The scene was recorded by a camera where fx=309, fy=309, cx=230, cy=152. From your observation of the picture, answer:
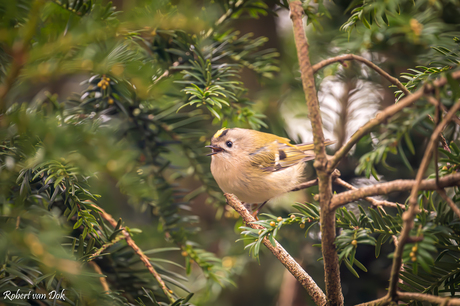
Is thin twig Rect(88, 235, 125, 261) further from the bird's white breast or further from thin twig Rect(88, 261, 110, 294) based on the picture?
the bird's white breast

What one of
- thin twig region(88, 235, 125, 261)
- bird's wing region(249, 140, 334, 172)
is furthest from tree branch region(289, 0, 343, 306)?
bird's wing region(249, 140, 334, 172)

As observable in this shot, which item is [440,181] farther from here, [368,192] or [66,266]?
[66,266]

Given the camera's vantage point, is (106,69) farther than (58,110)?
No

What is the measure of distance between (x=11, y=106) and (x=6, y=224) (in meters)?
0.24

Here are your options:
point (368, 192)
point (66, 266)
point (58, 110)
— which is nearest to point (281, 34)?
point (58, 110)

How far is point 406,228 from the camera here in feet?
1.20

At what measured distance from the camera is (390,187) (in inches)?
16.0

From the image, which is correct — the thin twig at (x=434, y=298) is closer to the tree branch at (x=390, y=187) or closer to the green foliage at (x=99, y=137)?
the tree branch at (x=390, y=187)

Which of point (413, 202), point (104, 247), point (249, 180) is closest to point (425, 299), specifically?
point (413, 202)

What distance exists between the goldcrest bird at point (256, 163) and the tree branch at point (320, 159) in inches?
18.7

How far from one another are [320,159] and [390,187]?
0.10 metres

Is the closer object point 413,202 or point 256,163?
point 413,202

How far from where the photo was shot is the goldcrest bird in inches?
37.7
